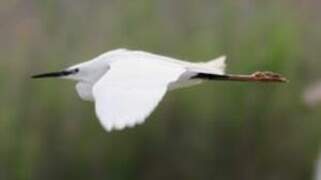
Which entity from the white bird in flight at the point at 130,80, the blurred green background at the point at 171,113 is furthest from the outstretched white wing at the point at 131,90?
the blurred green background at the point at 171,113

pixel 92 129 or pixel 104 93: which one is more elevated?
pixel 92 129

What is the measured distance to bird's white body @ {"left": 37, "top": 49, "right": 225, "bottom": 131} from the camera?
6.31 feet

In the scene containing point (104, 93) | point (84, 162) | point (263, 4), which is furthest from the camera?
point (263, 4)

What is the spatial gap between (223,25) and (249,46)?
0.33 ft

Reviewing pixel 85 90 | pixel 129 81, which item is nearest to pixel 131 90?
pixel 129 81

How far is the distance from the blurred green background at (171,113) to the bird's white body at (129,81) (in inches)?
35.4

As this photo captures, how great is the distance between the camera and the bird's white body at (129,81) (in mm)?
1922

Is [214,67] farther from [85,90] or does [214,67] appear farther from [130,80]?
[130,80]

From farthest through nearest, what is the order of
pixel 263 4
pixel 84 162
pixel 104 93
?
pixel 263 4
pixel 84 162
pixel 104 93

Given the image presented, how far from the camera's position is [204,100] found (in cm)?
341

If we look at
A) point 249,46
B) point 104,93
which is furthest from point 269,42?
point 104,93

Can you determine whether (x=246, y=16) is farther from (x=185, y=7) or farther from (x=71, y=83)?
(x=71, y=83)

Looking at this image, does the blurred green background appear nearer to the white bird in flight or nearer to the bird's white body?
the white bird in flight

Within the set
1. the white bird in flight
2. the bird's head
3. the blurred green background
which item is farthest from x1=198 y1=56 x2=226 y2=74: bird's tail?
the blurred green background
